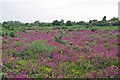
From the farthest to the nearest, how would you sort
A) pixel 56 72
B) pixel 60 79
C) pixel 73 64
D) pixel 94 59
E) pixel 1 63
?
pixel 94 59, pixel 73 64, pixel 1 63, pixel 56 72, pixel 60 79

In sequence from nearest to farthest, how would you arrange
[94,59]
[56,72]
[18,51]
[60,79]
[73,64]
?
[60,79] < [56,72] < [73,64] < [94,59] < [18,51]

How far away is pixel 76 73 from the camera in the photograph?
12.1 meters

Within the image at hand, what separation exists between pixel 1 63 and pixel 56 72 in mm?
2585

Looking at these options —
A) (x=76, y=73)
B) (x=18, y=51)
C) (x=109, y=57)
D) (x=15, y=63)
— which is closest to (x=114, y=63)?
(x=109, y=57)

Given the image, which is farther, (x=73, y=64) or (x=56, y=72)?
(x=73, y=64)

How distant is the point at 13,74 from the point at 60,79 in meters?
1.85

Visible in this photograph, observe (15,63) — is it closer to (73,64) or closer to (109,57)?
(73,64)

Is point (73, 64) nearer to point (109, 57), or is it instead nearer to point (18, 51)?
point (109, 57)

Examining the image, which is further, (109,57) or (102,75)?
(109,57)

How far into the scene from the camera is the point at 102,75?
449 inches

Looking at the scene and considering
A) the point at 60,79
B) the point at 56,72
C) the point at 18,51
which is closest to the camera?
the point at 60,79

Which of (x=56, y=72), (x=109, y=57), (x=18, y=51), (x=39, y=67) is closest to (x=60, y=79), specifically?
(x=56, y=72)

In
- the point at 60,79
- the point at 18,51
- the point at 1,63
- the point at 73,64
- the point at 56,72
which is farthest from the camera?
the point at 18,51

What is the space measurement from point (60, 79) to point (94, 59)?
4.50 meters
